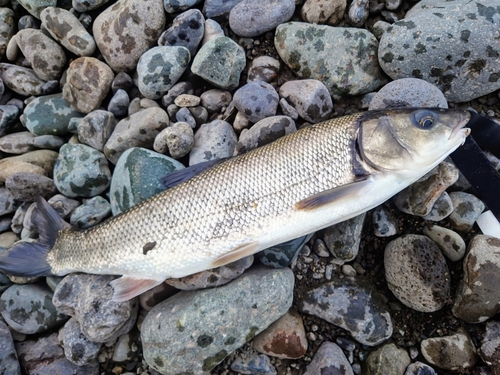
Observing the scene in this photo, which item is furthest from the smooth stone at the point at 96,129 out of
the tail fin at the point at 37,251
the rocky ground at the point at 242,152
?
the tail fin at the point at 37,251

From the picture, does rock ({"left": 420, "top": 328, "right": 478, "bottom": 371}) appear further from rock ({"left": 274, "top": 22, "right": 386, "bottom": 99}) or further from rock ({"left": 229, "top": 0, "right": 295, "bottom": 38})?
rock ({"left": 229, "top": 0, "right": 295, "bottom": 38})

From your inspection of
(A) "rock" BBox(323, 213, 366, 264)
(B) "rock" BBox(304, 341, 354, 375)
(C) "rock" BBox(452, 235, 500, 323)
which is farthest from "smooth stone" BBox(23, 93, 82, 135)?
(C) "rock" BBox(452, 235, 500, 323)

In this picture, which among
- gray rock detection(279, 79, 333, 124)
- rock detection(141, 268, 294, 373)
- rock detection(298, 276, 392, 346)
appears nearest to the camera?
rock detection(141, 268, 294, 373)

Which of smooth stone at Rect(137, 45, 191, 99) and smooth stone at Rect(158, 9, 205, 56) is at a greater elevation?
smooth stone at Rect(158, 9, 205, 56)

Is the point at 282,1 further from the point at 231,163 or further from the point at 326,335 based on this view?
the point at 326,335

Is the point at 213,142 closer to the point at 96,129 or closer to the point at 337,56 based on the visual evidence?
the point at 96,129

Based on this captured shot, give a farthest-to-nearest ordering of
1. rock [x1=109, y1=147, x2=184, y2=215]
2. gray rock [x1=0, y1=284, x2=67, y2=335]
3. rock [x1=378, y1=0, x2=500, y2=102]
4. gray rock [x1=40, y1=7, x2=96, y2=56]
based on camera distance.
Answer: gray rock [x1=40, y1=7, x2=96, y2=56] < gray rock [x1=0, y1=284, x2=67, y2=335] < rock [x1=109, y1=147, x2=184, y2=215] < rock [x1=378, y1=0, x2=500, y2=102]

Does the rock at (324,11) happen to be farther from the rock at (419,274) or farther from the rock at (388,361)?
the rock at (388,361)

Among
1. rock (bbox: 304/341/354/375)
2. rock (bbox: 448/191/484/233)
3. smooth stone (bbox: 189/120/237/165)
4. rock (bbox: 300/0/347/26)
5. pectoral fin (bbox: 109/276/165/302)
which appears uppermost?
rock (bbox: 300/0/347/26)
